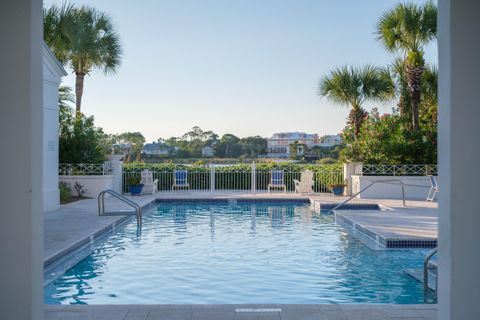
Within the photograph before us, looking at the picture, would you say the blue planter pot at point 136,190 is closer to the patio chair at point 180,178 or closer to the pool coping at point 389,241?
the patio chair at point 180,178

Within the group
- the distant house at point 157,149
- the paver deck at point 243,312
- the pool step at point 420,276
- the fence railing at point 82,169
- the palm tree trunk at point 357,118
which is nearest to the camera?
the paver deck at point 243,312

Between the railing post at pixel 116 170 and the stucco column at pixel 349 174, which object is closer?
the stucco column at pixel 349 174

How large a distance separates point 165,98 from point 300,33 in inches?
401

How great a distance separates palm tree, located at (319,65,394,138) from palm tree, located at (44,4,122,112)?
9.15 metres

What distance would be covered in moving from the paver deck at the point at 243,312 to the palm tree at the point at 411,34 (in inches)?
594

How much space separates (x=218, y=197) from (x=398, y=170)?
20.5 feet

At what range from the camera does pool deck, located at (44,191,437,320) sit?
4500mm

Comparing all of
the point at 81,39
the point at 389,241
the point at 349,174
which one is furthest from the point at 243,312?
the point at 81,39

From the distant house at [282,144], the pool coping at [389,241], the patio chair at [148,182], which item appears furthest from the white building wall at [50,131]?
the distant house at [282,144]

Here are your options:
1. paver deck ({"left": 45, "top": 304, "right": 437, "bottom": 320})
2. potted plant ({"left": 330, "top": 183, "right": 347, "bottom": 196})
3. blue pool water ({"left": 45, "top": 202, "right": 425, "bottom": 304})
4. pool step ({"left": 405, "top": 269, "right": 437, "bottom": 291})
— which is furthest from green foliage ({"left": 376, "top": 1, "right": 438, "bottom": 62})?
paver deck ({"left": 45, "top": 304, "right": 437, "bottom": 320})

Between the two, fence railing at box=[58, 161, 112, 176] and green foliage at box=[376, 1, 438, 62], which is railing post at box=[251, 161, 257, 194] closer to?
fence railing at box=[58, 161, 112, 176]
